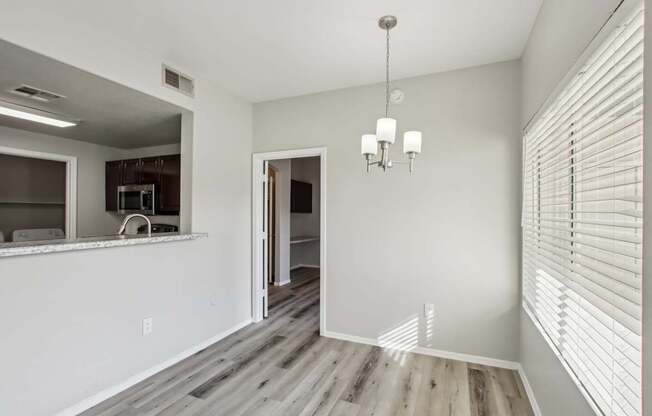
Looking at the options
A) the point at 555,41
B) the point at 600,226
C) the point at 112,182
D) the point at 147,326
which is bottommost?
the point at 147,326

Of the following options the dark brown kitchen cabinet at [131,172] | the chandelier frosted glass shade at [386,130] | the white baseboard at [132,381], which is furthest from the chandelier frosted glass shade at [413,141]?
the dark brown kitchen cabinet at [131,172]

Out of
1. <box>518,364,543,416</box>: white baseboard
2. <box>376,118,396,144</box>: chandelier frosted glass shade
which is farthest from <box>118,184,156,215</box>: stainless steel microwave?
<box>518,364,543,416</box>: white baseboard

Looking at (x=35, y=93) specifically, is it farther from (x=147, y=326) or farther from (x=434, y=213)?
(x=434, y=213)

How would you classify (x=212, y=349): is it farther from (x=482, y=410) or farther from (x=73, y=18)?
(x=73, y=18)

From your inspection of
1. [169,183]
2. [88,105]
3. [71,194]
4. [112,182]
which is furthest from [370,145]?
[71,194]

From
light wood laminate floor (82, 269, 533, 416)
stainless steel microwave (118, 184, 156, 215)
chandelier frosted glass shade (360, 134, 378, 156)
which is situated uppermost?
chandelier frosted glass shade (360, 134, 378, 156)

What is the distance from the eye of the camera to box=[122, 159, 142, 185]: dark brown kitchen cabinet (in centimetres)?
435

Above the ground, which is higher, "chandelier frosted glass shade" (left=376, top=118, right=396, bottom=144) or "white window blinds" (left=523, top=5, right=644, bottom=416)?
"chandelier frosted glass shade" (left=376, top=118, right=396, bottom=144)

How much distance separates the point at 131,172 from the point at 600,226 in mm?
5097

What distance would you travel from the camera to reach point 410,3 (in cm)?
201

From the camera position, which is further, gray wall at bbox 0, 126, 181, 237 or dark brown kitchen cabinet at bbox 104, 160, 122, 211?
dark brown kitchen cabinet at bbox 104, 160, 122, 211

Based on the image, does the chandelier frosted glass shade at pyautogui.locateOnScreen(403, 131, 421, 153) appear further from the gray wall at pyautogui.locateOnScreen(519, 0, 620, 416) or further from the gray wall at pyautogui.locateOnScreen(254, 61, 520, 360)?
the gray wall at pyautogui.locateOnScreen(254, 61, 520, 360)

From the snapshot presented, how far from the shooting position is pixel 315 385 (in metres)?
2.46

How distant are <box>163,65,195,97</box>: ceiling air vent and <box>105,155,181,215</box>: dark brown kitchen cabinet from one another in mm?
1222
